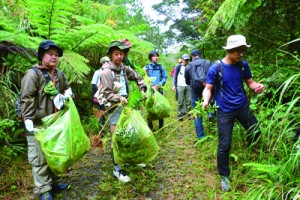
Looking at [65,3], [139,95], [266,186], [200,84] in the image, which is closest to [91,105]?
[65,3]

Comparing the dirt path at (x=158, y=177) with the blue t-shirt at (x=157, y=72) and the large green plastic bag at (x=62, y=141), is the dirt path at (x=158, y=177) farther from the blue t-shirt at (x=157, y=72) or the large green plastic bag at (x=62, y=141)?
the blue t-shirt at (x=157, y=72)

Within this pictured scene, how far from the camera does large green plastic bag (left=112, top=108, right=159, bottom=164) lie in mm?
2807

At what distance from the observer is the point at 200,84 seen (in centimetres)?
446

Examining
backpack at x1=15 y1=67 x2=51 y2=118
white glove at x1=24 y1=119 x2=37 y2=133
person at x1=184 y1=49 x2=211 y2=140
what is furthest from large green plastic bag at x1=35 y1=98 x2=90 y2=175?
person at x1=184 y1=49 x2=211 y2=140

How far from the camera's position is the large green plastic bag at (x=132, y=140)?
2807mm

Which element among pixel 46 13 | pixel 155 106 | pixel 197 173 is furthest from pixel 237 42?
pixel 46 13

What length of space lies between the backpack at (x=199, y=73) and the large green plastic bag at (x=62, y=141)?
8.44ft

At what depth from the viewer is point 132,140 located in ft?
9.18

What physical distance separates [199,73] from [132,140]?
2.30 metres

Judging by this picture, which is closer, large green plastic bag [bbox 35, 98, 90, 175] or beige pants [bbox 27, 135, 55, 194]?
large green plastic bag [bbox 35, 98, 90, 175]

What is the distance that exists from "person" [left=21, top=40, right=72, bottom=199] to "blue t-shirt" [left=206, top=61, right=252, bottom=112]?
1912 millimetres

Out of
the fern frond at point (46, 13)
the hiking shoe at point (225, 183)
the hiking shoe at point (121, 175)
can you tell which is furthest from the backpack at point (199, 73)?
the fern frond at point (46, 13)

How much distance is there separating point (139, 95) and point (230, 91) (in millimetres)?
1152

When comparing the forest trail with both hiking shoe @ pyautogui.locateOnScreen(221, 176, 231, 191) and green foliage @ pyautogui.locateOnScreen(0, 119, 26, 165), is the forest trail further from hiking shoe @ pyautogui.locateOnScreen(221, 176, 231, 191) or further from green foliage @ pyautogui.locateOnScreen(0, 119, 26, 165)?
green foliage @ pyautogui.locateOnScreen(0, 119, 26, 165)
